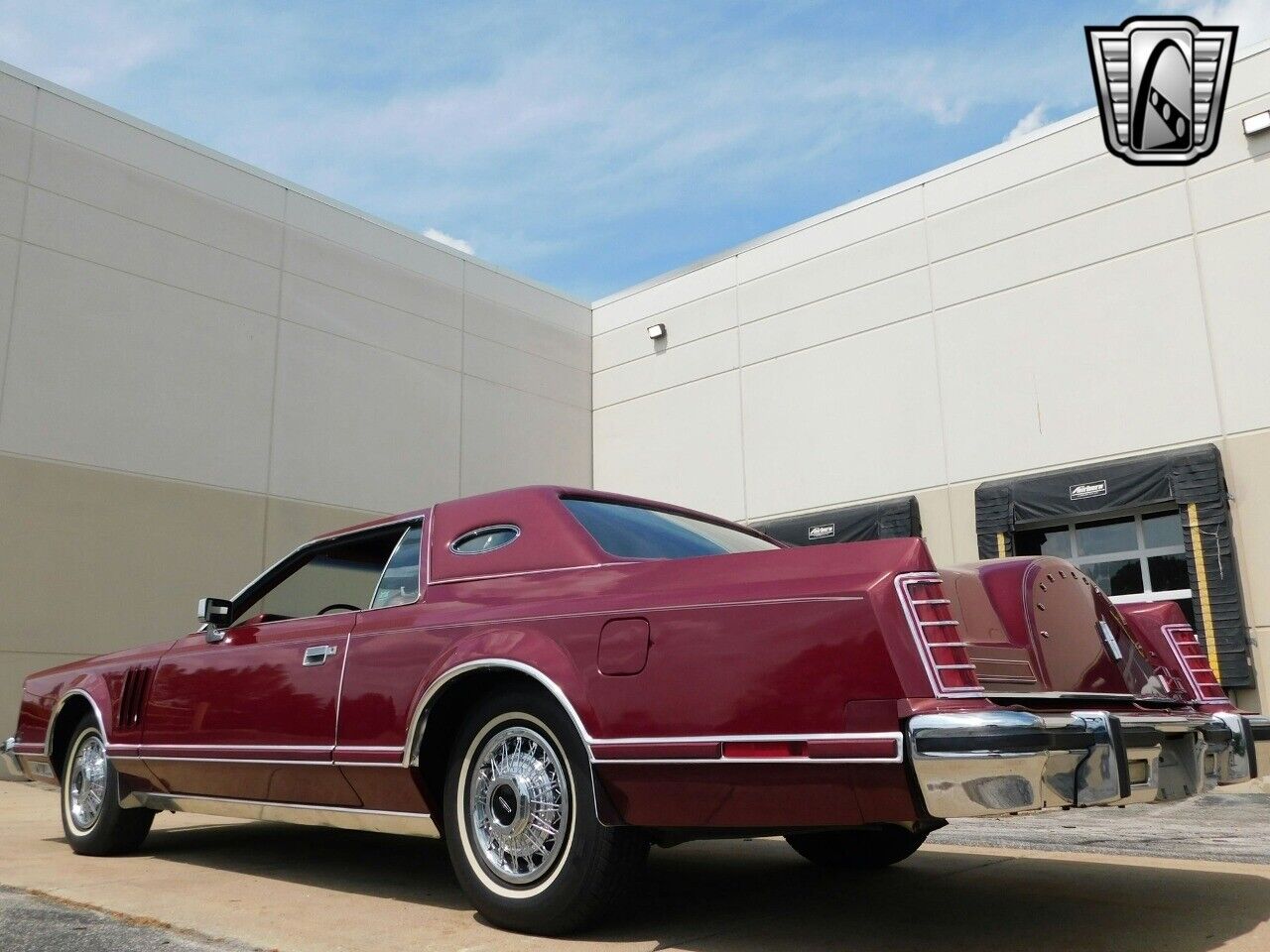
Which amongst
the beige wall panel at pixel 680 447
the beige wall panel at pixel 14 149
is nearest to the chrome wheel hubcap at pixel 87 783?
the beige wall panel at pixel 14 149

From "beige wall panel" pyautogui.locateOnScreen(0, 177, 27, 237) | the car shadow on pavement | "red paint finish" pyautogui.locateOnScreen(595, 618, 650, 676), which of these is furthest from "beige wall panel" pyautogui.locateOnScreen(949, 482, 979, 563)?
"beige wall panel" pyautogui.locateOnScreen(0, 177, 27, 237)

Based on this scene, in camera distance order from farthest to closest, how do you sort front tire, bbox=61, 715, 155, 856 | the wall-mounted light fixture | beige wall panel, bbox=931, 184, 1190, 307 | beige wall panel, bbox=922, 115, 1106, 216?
beige wall panel, bbox=922, 115, 1106, 216, beige wall panel, bbox=931, 184, 1190, 307, the wall-mounted light fixture, front tire, bbox=61, 715, 155, 856

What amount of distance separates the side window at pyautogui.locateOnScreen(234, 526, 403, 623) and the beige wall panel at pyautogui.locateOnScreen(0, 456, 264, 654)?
8.55 m

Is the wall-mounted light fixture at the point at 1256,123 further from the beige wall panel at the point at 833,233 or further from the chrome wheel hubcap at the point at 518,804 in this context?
the chrome wheel hubcap at the point at 518,804

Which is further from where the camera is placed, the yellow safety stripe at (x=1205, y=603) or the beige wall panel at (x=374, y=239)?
the beige wall panel at (x=374, y=239)

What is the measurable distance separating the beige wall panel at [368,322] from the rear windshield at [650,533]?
12.0 metres

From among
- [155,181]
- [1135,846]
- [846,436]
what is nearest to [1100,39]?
[846,436]

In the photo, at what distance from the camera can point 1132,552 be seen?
12.2m

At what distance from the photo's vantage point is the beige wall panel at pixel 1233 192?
11.7 m

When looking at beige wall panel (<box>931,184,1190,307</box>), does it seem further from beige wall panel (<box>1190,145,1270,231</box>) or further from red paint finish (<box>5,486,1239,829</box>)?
red paint finish (<box>5,486,1239,829</box>)

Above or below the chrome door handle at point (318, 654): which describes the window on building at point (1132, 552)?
above

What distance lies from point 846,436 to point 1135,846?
10024mm

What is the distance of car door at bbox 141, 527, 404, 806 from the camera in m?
3.96
